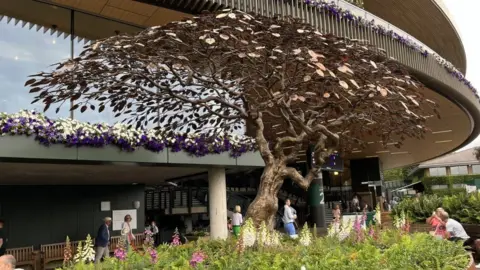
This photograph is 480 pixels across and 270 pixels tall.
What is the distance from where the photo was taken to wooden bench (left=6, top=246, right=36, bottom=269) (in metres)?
12.5

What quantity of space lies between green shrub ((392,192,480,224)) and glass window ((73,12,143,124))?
9759mm

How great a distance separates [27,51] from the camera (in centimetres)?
1020

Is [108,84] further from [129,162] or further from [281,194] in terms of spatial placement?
[281,194]

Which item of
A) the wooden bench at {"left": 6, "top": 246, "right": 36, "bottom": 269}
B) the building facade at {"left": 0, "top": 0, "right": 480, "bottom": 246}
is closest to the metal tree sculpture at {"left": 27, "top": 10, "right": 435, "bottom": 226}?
the building facade at {"left": 0, "top": 0, "right": 480, "bottom": 246}

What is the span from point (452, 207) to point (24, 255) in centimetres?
1330

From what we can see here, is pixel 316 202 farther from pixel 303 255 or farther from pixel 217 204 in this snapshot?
pixel 303 255

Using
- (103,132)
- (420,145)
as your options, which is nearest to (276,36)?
(103,132)

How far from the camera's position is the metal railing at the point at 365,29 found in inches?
473

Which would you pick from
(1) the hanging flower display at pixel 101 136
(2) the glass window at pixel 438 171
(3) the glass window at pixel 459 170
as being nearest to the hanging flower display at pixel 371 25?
(1) the hanging flower display at pixel 101 136

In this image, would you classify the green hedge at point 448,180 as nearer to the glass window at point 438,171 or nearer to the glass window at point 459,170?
the glass window at point 459,170

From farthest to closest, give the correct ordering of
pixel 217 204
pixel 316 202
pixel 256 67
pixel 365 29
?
1. pixel 316 202
2. pixel 365 29
3. pixel 217 204
4. pixel 256 67

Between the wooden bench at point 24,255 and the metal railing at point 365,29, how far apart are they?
342 inches

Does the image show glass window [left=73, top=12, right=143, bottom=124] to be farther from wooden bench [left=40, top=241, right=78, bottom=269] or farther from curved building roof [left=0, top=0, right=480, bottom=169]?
wooden bench [left=40, top=241, right=78, bottom=269]

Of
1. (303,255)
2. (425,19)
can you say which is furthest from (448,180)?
(303,255)
